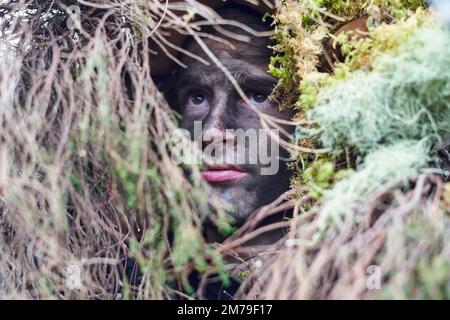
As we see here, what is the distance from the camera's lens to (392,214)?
3.41ft

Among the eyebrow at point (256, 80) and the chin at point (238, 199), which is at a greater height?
the eyebrow at point (256, 80)

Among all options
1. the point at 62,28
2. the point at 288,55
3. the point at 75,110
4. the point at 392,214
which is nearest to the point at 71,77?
the point at 75,110

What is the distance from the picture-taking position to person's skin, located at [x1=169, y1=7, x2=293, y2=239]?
66.9 inches

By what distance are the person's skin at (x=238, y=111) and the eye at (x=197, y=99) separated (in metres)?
0.02

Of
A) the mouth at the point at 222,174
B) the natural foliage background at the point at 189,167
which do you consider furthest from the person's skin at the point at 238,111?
the natural foliage background at the point at 189,167

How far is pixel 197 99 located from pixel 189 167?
65 cm

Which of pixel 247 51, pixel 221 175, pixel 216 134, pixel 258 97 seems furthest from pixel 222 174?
pixel 247 51

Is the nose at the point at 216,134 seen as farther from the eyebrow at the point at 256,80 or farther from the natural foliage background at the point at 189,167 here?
the natural foliage background at the point at 189,167

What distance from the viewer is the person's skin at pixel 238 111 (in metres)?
1.70

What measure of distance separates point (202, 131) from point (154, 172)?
0.54 m

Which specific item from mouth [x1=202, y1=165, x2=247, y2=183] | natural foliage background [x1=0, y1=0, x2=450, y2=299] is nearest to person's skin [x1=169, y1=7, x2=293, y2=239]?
mouth [x1=202, y1=165, x2=247, y2=183]

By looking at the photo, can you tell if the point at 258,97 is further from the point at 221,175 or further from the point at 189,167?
the point at 189,167

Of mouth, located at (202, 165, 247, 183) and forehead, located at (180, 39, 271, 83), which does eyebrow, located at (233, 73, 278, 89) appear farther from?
mouth, located at (202, 165, 247, 183)

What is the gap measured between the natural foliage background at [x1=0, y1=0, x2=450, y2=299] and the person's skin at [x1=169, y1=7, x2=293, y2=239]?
0.23 m
